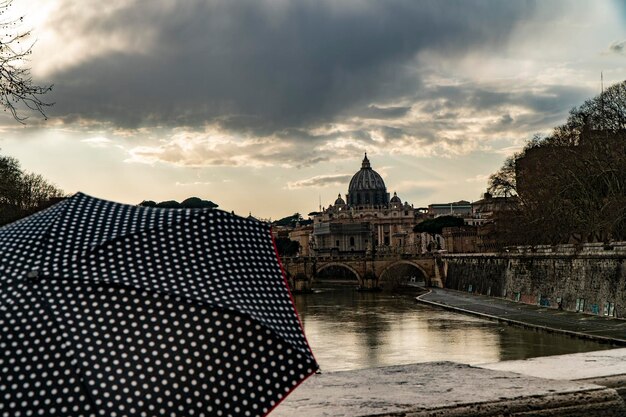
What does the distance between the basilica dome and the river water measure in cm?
10304

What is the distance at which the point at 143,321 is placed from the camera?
2.18 meters

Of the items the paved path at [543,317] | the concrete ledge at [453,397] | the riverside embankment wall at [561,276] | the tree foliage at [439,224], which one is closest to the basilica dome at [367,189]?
the tree foliage at [439,224]

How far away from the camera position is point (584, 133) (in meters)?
33.6

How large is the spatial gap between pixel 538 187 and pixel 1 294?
36.2m

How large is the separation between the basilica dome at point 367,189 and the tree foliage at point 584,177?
10167cm

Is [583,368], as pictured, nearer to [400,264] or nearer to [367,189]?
[400,264]

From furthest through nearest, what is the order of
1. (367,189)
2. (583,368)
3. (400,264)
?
(367,189), (400,264), (583,368)

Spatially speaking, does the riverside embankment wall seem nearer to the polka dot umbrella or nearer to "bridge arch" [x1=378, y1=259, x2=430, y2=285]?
"bridge arch" [x1=378, y1=259, x2=430, y2=285]

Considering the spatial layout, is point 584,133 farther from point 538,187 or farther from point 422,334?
point 422,334

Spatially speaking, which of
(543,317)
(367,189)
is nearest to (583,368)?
(543,317)

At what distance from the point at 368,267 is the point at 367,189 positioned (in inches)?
3121

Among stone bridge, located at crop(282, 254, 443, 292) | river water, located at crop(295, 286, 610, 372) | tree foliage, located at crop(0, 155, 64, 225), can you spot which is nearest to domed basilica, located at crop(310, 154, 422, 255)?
stone bridge, located at crop(282, 254, 443, 292)

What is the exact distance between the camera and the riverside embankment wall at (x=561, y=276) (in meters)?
26.9

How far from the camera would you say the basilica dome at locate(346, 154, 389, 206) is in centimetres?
14050
